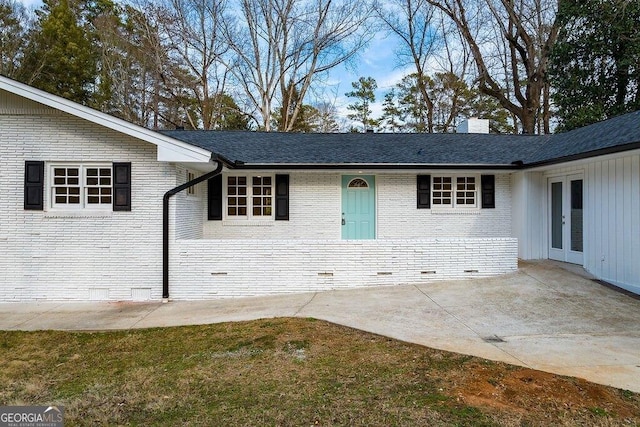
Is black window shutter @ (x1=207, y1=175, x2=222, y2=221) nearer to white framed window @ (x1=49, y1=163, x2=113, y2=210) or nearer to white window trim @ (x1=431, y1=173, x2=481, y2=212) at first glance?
white framed window @ (x1=49, y1=163, x2=113, y2=210)

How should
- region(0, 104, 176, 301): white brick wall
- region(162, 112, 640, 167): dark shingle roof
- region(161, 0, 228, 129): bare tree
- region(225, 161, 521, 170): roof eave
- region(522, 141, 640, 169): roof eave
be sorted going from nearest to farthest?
1. region(522, 141, 640, 169): roof eave
2. region(0, 104, 176, 301): white brick wall
3. region(162, 112, 640, 167): dark shingle roof
4. region(225, 161, 521, 170): roof eave
5. region(161, 0, 228, 129): bare tree

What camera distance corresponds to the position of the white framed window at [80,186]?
7.41 metres

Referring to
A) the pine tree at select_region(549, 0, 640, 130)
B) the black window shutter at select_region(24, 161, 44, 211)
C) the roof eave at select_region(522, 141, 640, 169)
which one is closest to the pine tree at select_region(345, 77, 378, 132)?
the pine tree at select_region(549, 0, 640, 130)

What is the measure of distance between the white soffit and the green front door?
4327mm

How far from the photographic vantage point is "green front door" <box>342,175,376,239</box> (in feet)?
34.1

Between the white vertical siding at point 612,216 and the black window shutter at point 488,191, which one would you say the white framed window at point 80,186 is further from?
the white vertical siding at point 612,216

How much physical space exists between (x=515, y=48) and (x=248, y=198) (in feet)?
64.8

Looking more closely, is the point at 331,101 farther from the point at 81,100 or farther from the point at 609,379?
the point at 609,379

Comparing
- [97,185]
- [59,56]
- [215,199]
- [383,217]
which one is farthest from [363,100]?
[97,185]

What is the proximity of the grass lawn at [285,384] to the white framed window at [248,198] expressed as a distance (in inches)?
201

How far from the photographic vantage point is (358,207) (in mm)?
10406

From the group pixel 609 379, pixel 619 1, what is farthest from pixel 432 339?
pixel 619 1

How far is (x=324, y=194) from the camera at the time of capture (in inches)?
403

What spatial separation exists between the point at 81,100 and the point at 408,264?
22975 mm
